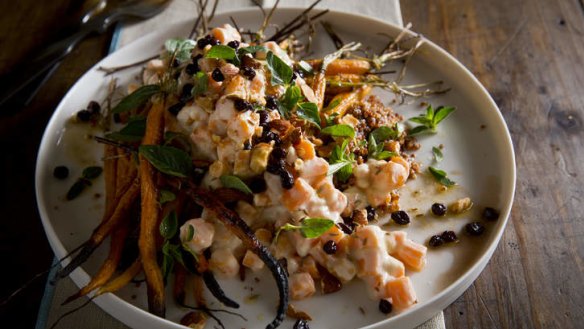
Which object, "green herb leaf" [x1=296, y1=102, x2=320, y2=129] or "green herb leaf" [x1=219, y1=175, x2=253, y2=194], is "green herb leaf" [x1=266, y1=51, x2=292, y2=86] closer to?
"green herb leaf" [x1=296, y1=102, x2=320, y2=129]

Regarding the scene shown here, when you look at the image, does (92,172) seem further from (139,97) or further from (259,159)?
(259,159)

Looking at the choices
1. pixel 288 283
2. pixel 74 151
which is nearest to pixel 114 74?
pixel 74 151

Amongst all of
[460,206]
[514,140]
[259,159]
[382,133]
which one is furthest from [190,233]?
[514,140]

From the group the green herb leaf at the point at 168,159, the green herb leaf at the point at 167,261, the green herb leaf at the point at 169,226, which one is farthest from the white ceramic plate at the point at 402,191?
the green herb leaf at the point at 168,159

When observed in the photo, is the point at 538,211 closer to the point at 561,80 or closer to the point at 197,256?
the point at 561,80

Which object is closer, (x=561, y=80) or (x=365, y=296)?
(x=365, y=296)

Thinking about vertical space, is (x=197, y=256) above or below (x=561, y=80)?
above
